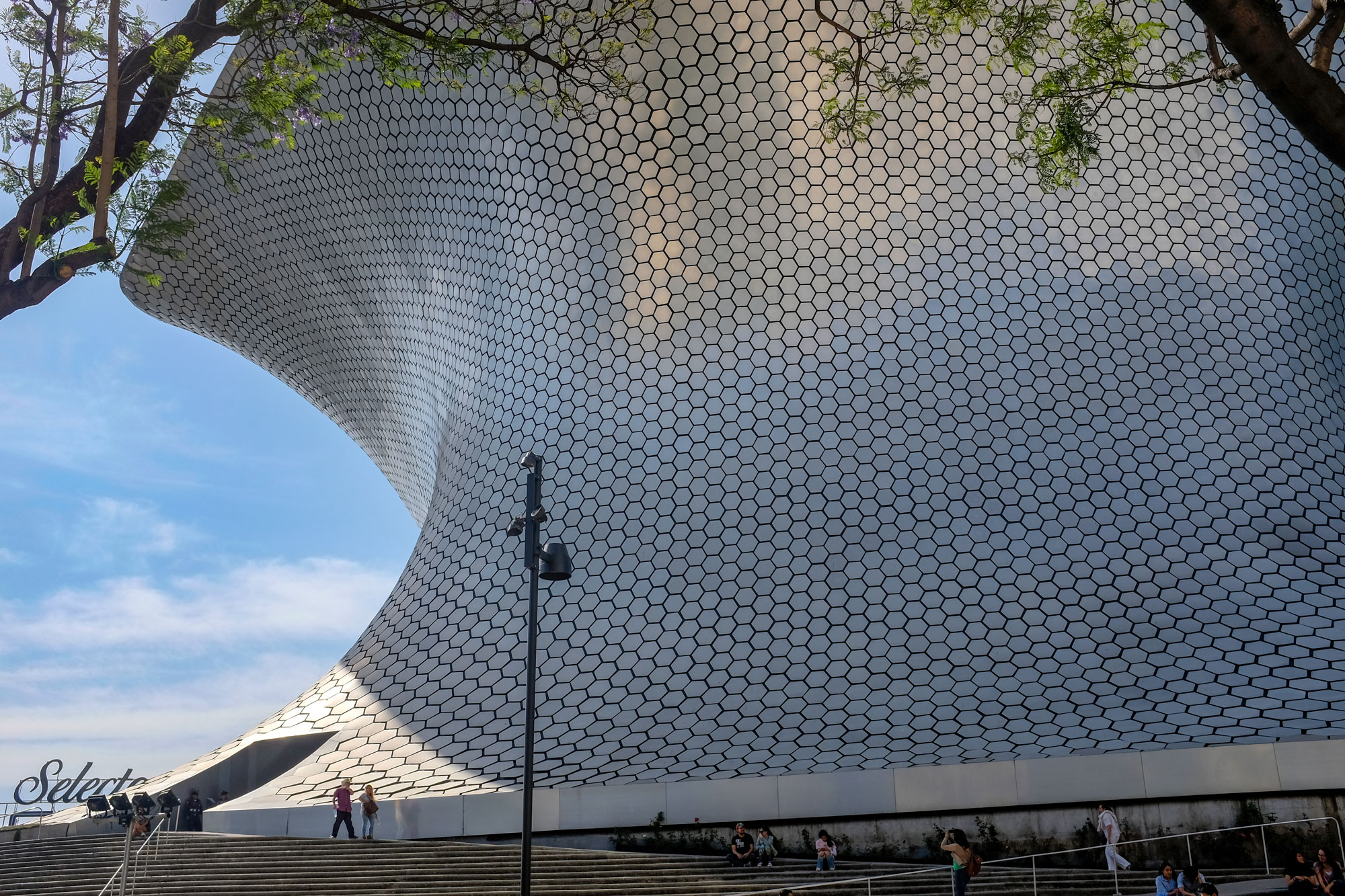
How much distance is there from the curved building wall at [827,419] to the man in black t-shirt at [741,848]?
1.26 metres

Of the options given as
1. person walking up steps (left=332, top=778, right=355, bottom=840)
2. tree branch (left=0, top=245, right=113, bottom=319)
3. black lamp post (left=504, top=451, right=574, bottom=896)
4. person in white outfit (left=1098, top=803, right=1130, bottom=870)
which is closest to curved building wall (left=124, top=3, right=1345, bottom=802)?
person walking up steps (left=332, top=778, right=355, bottom=840)

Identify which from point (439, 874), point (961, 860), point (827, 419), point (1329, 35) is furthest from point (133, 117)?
point (827, 419)

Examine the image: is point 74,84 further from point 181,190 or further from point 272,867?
point 272,867

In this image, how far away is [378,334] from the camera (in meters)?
17.2

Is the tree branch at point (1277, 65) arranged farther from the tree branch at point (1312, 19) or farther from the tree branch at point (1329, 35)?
the tree branch at point (1312, 19)

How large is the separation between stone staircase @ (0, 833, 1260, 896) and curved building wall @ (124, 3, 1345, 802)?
1358mm

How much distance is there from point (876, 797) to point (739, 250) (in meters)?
6.72

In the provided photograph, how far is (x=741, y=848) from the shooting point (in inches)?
352

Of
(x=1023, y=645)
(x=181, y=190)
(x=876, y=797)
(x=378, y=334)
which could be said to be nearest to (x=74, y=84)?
(x=181, y=190)

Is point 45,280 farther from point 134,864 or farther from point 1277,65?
point 134,864

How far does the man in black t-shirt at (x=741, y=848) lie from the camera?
890 cm

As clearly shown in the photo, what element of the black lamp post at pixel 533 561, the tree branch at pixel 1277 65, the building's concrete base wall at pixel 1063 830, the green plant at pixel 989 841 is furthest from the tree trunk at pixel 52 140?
the green plant at pixel 989 841

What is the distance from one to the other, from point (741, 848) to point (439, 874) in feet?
7.97

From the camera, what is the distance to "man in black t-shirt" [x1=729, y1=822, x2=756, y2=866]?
8898 millimetres
